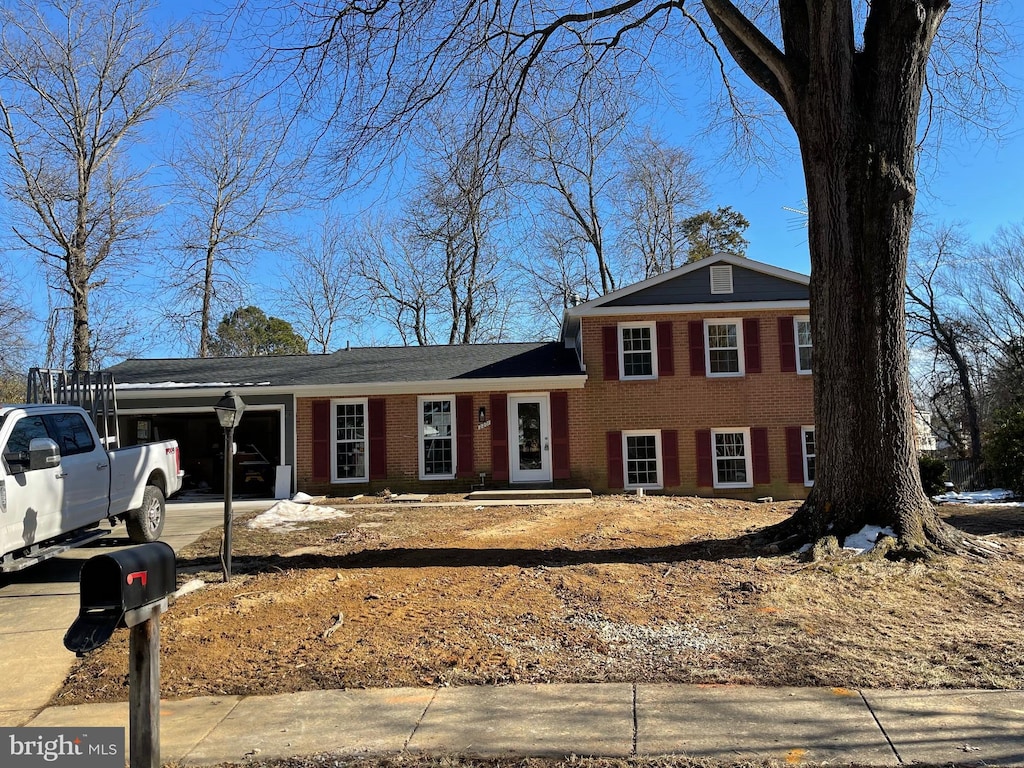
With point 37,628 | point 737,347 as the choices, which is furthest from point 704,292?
point 37,628

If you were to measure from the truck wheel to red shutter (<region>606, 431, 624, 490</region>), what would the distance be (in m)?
10.5

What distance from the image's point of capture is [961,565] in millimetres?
6828

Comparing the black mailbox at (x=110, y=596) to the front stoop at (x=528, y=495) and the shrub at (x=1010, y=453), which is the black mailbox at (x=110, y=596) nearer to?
the front stoop at (x=528, y=495)

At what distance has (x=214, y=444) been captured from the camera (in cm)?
2161

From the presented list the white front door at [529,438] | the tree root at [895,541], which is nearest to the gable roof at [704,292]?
the white front door at [529,438]

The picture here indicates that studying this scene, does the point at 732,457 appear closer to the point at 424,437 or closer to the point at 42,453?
the point at 424,437

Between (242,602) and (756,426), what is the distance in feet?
46.6

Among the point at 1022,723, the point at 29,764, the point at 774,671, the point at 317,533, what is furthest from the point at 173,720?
the point at 317,533

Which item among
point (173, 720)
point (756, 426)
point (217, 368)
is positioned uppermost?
point (217, 368)

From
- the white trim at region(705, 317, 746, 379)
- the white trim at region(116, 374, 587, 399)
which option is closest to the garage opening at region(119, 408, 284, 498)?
the white trim at region(116, 374, 587, 399)

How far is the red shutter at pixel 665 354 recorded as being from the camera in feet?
58.5

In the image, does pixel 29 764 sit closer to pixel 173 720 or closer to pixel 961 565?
pixel 173 720

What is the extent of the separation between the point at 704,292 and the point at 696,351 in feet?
5.09

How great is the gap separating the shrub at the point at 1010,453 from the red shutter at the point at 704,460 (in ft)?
21.1
